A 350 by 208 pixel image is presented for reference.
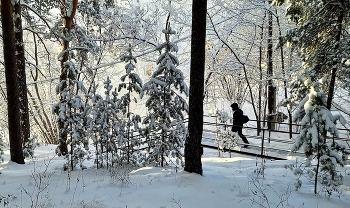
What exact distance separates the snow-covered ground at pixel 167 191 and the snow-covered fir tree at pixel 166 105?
0.75 meters

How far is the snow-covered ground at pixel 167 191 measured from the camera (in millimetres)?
5414

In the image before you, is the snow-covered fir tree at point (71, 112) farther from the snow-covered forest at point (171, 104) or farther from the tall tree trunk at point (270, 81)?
the tall tree trunk at point (270, 81)

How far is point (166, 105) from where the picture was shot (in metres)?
8.63

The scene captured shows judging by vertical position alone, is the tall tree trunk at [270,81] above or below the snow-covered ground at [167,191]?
above

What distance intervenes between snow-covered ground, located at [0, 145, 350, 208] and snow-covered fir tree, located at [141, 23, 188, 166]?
75cm

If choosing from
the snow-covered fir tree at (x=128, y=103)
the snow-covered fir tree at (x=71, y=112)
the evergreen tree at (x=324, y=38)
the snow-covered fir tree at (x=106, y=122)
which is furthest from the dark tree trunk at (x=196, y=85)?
the evergreen tree at (x=324, y=38)

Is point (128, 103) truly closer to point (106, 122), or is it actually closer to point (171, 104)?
point (106, 122)

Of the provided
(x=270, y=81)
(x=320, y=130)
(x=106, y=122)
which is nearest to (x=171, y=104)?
(x=106, y=122)

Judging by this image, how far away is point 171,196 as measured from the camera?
5.77m

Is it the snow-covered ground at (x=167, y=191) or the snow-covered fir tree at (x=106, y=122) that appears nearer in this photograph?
the snow-covered ground at (x=167, y=191)

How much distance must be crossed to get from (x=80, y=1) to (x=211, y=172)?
12.0 meters

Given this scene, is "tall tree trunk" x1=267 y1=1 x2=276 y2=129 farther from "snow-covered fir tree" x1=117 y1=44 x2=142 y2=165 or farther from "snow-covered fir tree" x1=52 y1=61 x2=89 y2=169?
"snow-covered fir tree" x1=52 y1=61 x2=89 y2=169

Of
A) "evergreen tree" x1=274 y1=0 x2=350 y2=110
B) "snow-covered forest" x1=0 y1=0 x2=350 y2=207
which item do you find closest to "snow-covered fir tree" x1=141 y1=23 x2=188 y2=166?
"snow-covered forest" x1=0 y1=0 x2=350 y2=207

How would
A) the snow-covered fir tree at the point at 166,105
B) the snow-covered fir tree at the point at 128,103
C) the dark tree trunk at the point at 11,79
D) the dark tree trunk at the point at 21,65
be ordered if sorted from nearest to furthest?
the snow-covered fir tree at the point at 166,105
the snow-covered fir tree at the point at 128,103
the dark tree trunk at the point at 11,79
the dark tree trunk at the point at 21,65
